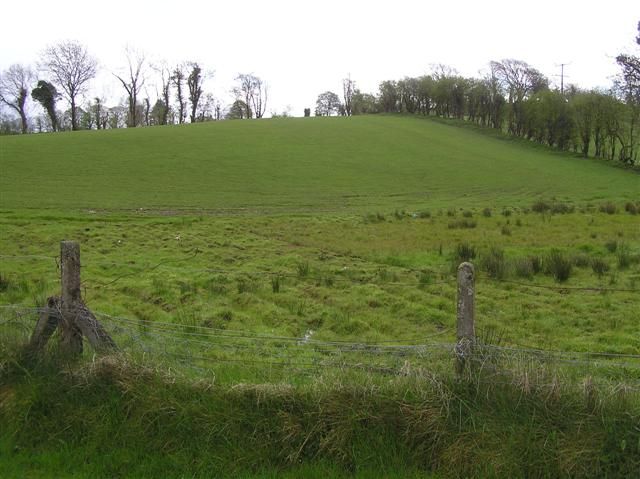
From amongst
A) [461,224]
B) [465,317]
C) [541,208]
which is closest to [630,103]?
[541,208]

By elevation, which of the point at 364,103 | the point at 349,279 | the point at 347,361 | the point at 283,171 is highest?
the point at 364,103

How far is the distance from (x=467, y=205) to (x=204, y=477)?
3166cm

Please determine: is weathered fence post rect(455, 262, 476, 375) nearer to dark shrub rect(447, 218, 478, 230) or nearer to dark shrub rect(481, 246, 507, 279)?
dark shrub rect(481, 246, 507, 279)

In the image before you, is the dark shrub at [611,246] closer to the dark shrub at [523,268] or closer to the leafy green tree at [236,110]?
the dark shrub at [523,268]

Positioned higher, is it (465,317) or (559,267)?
(465,317)

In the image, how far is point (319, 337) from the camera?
8.38m

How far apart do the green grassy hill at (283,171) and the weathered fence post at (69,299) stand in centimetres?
2478

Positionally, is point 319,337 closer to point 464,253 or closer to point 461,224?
point 464,253

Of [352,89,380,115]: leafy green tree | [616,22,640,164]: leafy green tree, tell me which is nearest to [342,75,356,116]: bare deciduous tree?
[352,89,380,115]: leafy green tree

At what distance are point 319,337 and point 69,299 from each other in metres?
4.30

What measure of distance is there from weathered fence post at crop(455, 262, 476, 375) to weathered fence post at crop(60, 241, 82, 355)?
360 centimetres

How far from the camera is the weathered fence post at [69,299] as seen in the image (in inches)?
195

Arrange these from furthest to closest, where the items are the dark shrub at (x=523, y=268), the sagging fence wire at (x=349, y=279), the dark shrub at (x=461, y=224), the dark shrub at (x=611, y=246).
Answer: the dark shrub at (x=461, y=224) < the dark shrub at (x=611, y=246) < the dark shrub at (x=523, y=268) < the sagging fence wire at (x=349, y=279)

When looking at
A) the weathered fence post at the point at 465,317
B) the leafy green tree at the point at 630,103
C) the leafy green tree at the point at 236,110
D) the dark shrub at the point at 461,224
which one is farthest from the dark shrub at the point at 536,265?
the leafy green tree at the point at 236,110
